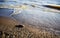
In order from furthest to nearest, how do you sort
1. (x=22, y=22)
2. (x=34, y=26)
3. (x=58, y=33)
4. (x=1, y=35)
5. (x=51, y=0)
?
(x=51, y=0) → (x=22, y=22) → (x=34, y=26) → (x=58, y=33) → (x=1, y=35)

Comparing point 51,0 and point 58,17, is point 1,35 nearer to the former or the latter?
point 58,17

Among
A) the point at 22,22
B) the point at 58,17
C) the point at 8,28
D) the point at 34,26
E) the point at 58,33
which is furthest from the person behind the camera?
the point at 58,17

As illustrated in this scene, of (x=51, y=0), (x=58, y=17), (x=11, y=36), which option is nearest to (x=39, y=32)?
(x=11, y=36)

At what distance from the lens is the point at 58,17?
13.0 ft

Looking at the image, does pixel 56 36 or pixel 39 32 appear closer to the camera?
pixel 56 36

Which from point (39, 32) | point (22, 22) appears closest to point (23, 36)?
point (39, 32)

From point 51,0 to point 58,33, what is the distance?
4049mm

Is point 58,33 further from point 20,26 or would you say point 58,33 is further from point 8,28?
point 8,28

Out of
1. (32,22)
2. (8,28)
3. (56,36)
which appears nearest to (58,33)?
(56,36)

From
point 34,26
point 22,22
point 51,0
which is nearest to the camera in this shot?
point 34,26

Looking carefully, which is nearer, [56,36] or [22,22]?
[56,36]

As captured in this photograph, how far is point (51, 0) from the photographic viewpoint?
6.58m

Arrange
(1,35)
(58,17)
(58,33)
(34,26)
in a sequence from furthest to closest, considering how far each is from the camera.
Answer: (58,17) → (34,26) → (58,33) → (1,35)

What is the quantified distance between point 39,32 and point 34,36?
26cm
